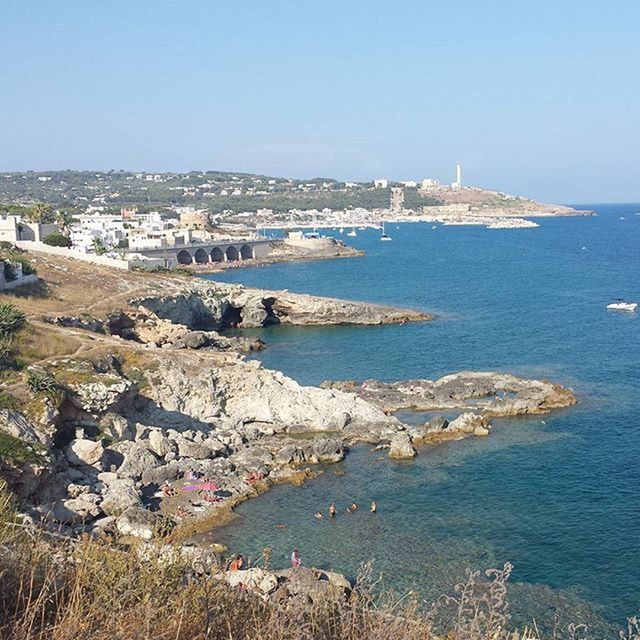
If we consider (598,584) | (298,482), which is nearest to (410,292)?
(298,482)

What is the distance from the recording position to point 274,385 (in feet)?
131

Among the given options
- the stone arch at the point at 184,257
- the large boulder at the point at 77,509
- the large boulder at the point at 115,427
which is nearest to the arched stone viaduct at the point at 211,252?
the stone arch at the point at 184,257

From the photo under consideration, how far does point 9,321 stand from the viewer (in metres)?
38.1

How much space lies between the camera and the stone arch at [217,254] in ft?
415

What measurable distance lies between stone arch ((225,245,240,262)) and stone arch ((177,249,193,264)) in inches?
451

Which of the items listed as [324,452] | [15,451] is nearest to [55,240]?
[324,452]

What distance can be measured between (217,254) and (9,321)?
90.2 metres

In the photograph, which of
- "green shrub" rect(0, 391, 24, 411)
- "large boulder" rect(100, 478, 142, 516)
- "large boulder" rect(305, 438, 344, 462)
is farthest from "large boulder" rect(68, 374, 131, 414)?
"large boulder" rect(305, 438, 344, 462)

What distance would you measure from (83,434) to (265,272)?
8662 cm

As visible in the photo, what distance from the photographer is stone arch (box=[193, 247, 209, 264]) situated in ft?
395

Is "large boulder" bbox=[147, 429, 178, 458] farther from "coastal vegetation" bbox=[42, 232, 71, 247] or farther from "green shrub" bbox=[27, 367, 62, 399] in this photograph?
"coastal vegetation" bbox=[42, 232, 71, 247]

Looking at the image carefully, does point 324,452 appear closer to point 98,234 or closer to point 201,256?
point 98,234

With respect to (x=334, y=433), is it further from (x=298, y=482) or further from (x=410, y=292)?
(x=410, y=292)

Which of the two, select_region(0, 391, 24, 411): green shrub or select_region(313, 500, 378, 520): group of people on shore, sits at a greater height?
select_region(0, 391, 24, 411): green shrub
